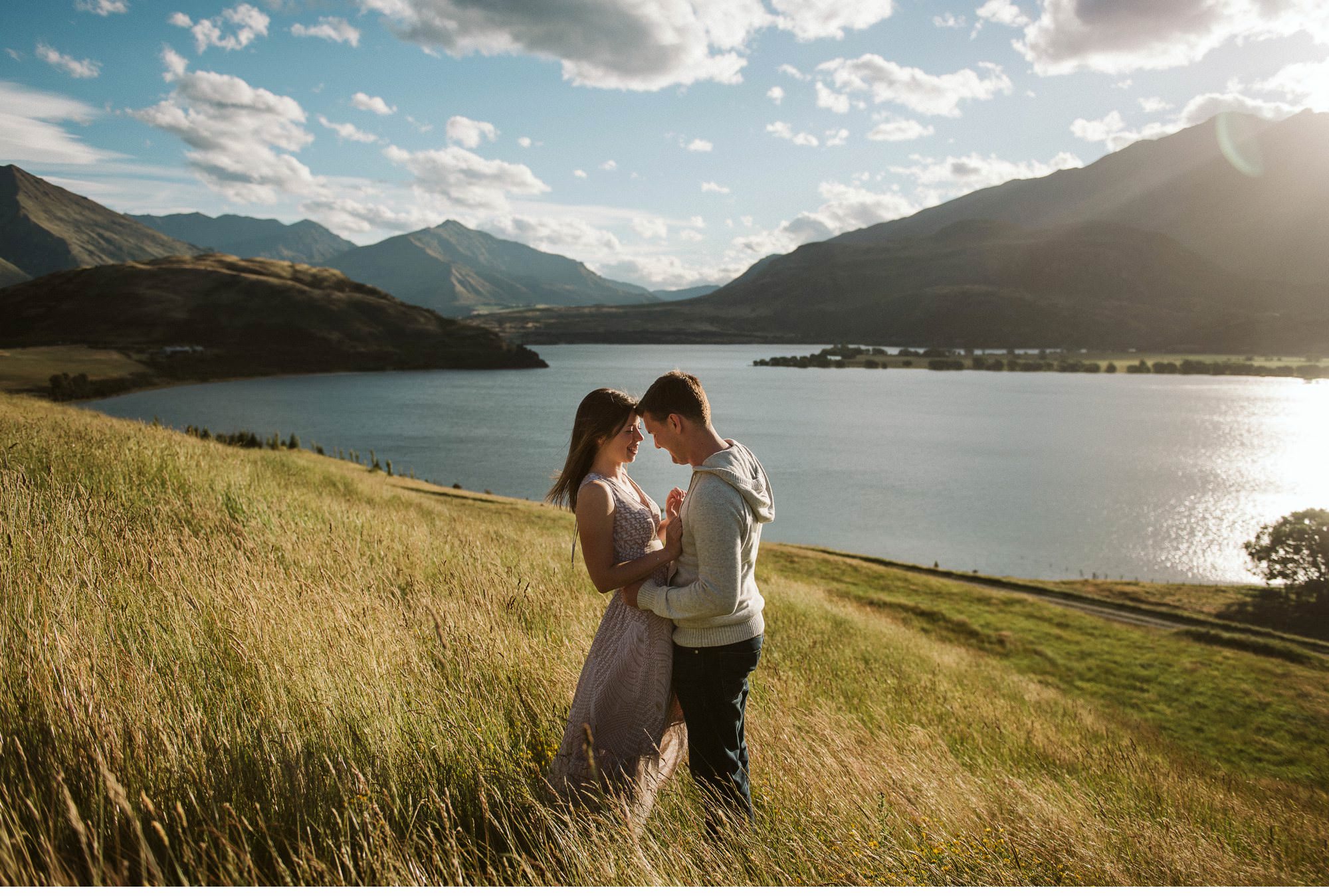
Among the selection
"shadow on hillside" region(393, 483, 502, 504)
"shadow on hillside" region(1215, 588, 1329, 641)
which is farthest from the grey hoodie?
"shadow on hillside" region(1215, 588, 1329, 641)

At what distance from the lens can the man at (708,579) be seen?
3217 mm

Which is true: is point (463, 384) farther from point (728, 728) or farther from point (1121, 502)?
point (728, 728)

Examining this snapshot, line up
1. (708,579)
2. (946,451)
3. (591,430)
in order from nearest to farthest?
(708,579), (591,430), (946,451)

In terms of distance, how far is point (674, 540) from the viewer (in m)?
3.40

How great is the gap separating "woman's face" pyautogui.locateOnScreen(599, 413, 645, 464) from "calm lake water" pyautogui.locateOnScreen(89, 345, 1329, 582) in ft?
126

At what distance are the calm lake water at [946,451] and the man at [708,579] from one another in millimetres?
38291

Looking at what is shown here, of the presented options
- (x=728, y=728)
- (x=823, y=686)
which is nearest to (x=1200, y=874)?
(x=728, y=728)

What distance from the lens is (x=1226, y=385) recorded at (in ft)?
431

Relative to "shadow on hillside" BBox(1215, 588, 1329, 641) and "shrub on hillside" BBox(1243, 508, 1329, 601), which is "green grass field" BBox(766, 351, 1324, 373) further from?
"shadow on hillside" BBox(1215, 588, 1329, 641)

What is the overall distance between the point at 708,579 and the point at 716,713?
30.0 inches

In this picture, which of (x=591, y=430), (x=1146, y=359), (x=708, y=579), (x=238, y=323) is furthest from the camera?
(x=1146, y=359)

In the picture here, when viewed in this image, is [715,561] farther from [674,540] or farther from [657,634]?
[657,634]

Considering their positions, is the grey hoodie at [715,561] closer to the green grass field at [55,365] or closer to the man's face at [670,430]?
the man's face at [670,430]

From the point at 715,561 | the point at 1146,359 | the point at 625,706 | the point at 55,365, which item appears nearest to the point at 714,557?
the point at 715,561
